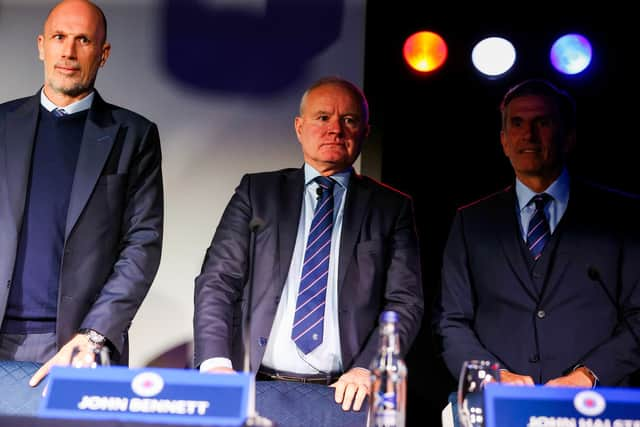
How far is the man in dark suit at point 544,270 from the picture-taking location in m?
2.63

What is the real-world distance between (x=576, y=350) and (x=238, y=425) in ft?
5.02

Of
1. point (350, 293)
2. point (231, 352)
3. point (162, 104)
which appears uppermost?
point (162, 104)

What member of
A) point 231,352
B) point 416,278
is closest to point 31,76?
point 231,352

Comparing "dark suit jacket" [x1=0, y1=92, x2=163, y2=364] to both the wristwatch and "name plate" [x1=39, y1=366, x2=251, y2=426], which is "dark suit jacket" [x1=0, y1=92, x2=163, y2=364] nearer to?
the wristwatch

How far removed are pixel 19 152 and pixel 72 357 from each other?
1.35 meters

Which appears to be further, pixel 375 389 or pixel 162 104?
pixel 162 104

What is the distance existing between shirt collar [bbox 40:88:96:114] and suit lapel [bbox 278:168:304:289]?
81cm

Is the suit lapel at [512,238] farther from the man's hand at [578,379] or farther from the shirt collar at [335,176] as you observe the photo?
the shirt collar at [335,176]

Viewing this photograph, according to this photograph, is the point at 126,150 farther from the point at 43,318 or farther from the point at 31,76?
the point at 31,76

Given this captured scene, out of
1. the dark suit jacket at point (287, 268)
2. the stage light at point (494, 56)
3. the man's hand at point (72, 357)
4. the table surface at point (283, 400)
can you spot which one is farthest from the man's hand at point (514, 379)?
the stage light at point (494, 56)

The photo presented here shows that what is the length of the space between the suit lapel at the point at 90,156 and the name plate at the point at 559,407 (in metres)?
1.74

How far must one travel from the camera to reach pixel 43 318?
8.99ft

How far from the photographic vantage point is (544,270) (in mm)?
2740

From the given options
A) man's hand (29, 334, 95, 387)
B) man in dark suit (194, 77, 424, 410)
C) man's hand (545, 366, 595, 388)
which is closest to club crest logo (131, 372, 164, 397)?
man's hand (29, 334, 95, 387)
